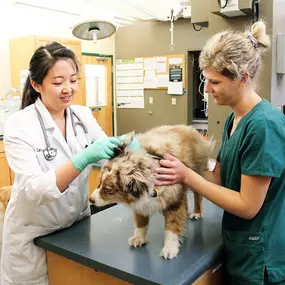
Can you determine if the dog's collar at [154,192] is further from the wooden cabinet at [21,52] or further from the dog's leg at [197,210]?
the wooden cabinet at [21,52]

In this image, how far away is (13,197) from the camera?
1.58 metres

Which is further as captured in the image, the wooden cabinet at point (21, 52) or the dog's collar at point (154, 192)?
the wooden cabinet at point (21, 52)

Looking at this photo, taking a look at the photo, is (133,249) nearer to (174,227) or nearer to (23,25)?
(174,227)

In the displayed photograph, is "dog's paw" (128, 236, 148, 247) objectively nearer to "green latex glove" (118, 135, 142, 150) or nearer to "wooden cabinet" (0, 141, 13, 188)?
"green latex glove" (118, 135, 142, 150)

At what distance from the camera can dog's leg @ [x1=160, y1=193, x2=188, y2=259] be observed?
1387 mm

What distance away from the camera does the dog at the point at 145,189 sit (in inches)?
53.0

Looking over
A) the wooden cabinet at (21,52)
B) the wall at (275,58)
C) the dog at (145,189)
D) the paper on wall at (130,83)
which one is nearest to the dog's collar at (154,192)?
the dog at (145,189)

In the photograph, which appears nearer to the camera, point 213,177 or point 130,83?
point 213,177

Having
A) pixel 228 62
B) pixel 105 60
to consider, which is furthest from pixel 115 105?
pixel 228 62

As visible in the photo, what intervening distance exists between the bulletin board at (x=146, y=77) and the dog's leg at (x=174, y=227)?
193 inches

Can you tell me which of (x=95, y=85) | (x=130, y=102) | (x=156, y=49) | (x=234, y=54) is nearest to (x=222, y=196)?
(x=234, y=54)

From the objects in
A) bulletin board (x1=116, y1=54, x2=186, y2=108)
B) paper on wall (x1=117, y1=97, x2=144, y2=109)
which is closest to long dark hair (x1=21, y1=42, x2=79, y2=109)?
bulletin board (x1=116, y1=54, x2=186, y2=108)

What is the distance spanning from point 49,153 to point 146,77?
17.4 ft

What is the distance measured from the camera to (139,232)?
148 centimetres
